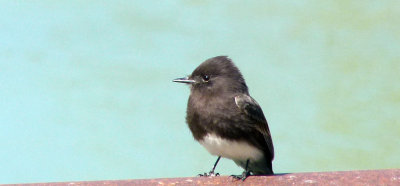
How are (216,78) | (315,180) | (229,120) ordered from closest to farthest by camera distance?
(315,180) → (229,120) → (216,78)

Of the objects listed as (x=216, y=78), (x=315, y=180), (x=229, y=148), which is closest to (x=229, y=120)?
(x=229, y=148)

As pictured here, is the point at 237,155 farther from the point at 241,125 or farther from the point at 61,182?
the point at 61,182

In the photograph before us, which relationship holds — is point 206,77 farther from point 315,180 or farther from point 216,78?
point 315,180

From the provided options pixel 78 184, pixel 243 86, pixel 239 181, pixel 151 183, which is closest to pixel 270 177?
pixel 239 181

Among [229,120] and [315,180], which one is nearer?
[315,180]

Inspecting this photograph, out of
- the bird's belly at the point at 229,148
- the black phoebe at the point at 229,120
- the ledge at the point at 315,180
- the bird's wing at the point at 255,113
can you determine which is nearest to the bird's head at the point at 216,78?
the black phoebe at the point at 229,120
